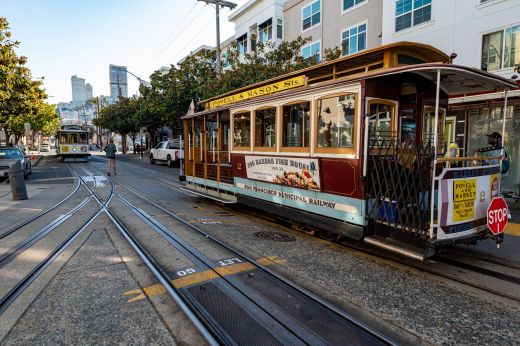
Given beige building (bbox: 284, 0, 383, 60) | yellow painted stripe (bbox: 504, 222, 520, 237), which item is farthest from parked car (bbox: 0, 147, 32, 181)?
yellow painted stripe (bbox: 504, 222, 520, 237)

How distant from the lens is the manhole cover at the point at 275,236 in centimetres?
636

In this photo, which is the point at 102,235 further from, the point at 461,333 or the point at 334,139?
the point at 461,333

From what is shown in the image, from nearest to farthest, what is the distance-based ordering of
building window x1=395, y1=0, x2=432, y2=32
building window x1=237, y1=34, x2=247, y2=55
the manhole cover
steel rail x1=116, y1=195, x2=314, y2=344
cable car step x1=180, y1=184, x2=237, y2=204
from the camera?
steel rail x1=116, y1=195, x2=314, y2=344, the manhole cover, cable car step x1=180, y1=184, x2=237, y2=204, building window x1=395, y1=0, x2=432, y2=32, building window x1=237, y1=34, x2=247, y2=55

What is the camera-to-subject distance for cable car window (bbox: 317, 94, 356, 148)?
17.4ft

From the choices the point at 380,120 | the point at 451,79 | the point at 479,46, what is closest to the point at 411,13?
the point at 479,46

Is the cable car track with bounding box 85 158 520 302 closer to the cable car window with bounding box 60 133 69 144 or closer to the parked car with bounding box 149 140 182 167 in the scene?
the parked car with bounding box 149 140 182 167

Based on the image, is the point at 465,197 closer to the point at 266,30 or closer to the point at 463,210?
the point at 463,210

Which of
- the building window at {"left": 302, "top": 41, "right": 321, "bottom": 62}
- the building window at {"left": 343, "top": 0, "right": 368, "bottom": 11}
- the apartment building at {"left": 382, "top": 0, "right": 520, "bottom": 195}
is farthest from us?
the building window at {"left": 302, "top": 41, "right": 321, "bottom": 62}

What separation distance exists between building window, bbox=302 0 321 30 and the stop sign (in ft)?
65.1

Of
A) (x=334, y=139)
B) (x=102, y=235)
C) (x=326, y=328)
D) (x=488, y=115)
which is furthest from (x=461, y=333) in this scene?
(x=488, y=115)

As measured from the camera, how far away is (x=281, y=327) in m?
3.29

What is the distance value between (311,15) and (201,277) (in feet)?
72.4

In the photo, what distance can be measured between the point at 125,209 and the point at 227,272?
552cm

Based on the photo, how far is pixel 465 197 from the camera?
4.58m
